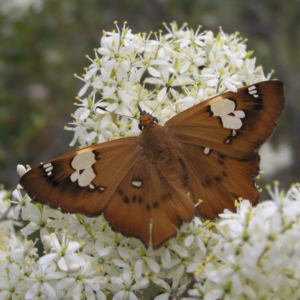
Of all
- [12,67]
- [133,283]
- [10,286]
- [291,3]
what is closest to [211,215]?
[133,283]

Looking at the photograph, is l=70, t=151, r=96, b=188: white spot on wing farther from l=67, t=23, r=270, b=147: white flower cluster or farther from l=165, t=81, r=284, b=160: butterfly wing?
l=165, t=81, r=284, b=160: butterfly wing

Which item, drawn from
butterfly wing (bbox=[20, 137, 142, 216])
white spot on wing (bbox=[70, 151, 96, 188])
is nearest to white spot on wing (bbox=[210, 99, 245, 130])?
butterfly wing (bbox=[20, 137, 142, 216])

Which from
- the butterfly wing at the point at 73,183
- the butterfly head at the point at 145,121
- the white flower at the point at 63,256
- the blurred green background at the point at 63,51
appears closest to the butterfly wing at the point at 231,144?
the butterfly head at the point at 145,121

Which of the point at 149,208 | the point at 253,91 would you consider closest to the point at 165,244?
the point at 149,208

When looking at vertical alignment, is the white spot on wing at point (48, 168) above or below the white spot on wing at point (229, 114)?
below

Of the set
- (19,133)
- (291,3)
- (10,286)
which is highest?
(291,3)

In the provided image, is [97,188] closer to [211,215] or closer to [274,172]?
[211,215]

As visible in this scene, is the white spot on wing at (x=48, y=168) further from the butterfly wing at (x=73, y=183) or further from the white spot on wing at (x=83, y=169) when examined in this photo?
the white spot on wing at (x=83, y=169)
